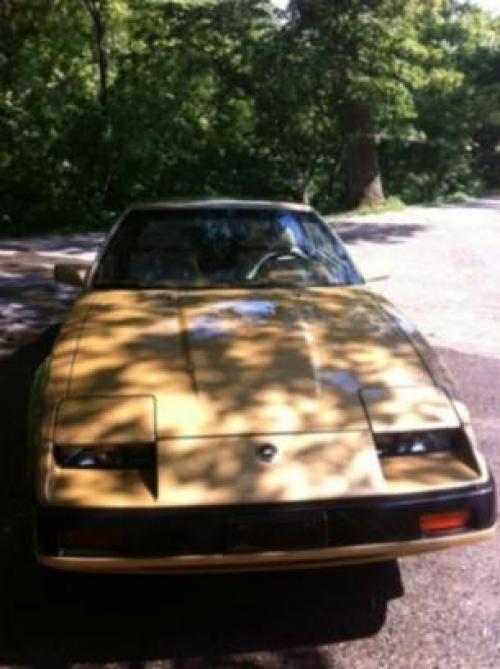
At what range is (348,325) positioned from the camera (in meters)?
3.85

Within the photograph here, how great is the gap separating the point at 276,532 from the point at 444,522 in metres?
0.58

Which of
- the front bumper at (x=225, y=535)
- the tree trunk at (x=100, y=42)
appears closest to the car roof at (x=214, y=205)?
the front bumper at (x=225, y=535)

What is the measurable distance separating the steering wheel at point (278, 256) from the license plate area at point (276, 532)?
2020 millimetres

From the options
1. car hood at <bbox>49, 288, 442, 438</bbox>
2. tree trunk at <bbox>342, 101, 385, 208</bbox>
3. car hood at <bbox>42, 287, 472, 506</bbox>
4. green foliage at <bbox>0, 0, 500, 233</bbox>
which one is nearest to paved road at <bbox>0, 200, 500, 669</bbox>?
car hood at <bbox>42, 287, 472, 506</bbox>

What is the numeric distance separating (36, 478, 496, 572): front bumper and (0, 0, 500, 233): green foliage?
51.0 ft

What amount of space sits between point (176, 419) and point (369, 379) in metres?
0.76

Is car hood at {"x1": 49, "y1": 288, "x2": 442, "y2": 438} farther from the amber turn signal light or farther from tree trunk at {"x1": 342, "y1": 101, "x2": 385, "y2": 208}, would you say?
tree trunk at {"x1": 342, "y1": 101, "x2": 385, "y2": 208}

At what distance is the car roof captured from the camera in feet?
16.4

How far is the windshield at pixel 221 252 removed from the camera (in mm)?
4586

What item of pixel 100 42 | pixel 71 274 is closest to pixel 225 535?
pixel 71 274

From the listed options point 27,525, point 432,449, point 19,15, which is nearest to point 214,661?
point 432,449

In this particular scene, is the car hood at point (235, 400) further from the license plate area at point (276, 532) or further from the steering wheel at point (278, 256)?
the steering wheel at point (278, 256)

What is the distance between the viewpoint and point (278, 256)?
15.6 ft

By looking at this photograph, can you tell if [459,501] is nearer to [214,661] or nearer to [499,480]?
[214,661]
